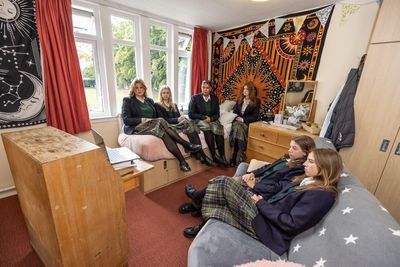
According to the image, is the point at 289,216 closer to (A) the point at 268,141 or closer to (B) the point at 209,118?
(A) the point at 268,141

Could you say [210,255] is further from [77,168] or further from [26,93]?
[26,93]

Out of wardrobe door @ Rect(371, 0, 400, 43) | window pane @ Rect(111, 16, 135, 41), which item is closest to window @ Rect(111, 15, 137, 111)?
window pane @ Rect(111, 16, 135, 41)

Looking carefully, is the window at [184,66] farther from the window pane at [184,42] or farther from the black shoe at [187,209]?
the black shoe at [187,209]

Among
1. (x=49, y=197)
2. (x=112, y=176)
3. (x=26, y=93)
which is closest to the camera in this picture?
(x=49, y=197)

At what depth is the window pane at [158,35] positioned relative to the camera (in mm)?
3019

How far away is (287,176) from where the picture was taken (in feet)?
4.67

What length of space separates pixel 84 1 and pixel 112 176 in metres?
2.46

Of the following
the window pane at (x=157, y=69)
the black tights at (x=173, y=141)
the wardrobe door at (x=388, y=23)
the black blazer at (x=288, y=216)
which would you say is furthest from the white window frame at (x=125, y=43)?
the wardrobe door at (x=388, y=23)

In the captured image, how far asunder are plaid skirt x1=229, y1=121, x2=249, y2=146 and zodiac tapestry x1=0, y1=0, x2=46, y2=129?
8.16 ft

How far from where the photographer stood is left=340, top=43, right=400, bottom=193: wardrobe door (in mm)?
1560

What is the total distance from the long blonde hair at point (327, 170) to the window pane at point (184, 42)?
3108mm

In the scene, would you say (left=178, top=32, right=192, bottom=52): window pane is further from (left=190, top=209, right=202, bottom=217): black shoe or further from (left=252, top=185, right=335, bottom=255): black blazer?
(left=252, top=185, right=335, bottom=255): black blazer

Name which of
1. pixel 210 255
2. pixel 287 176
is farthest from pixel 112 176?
pixel 287 176

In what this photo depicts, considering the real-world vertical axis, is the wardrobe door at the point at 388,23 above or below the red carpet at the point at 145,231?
above
